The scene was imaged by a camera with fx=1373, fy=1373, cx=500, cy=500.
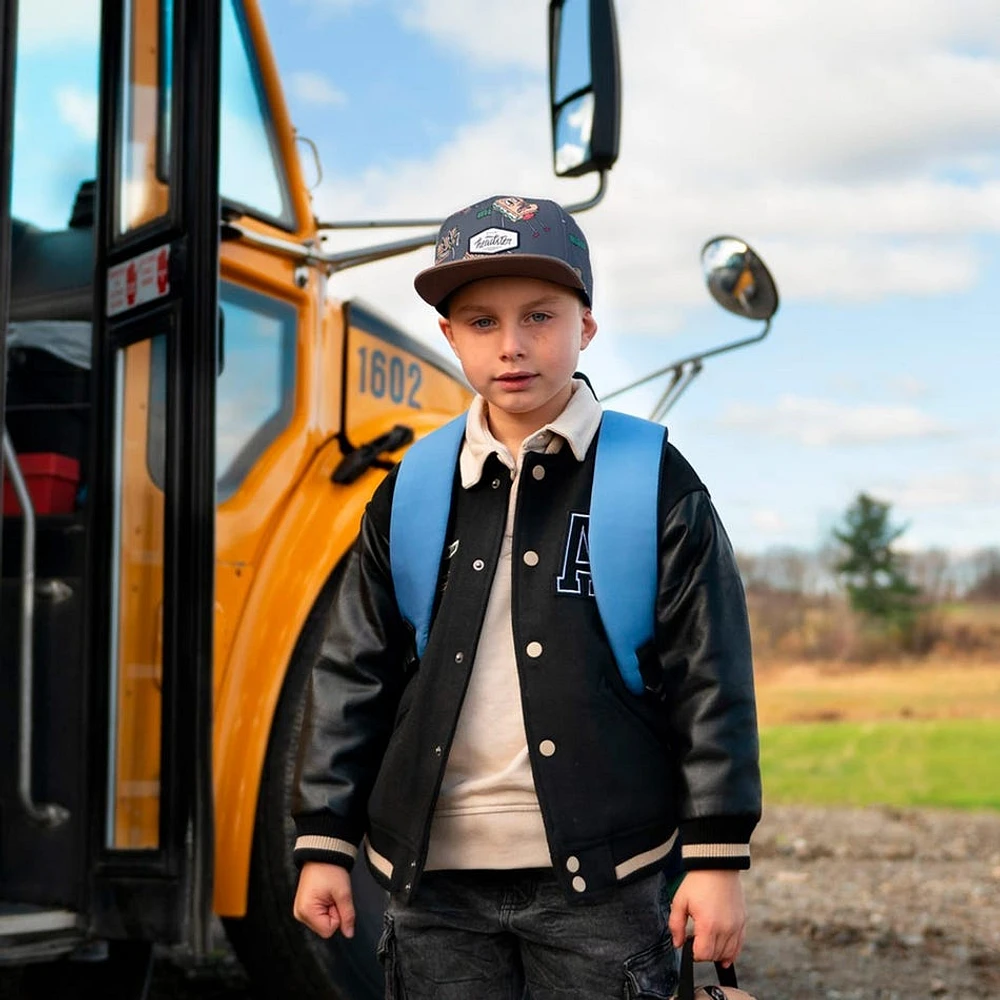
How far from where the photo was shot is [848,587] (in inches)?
1395

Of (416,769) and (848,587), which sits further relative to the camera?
(848,587)

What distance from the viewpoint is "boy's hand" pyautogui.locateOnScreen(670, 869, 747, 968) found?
5.33 ft

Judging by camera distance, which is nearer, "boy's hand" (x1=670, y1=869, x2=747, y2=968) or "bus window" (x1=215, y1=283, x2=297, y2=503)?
"boy's hand" (x1=670, y1=869, x2=747, y2=968)

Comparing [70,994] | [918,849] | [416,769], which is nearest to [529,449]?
[416,769]

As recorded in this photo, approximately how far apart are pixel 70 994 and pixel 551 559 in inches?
74.4

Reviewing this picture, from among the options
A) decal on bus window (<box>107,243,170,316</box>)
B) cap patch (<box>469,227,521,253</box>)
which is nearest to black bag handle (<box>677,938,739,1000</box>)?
cap patch (<box>469,227,521,253</box>)

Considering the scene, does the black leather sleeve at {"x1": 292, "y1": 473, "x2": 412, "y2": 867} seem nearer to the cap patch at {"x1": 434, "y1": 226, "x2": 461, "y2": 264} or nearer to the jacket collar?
the jacket collar

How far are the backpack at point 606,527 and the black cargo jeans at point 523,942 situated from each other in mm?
Result: 290

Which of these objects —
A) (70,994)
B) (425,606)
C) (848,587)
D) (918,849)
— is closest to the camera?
(425,606)

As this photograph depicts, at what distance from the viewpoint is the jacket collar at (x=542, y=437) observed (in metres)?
1.78

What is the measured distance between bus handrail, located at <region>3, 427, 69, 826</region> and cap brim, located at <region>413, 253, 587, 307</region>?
48.7 inches

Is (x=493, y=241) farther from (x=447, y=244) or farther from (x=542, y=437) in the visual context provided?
(x=542, y=437)

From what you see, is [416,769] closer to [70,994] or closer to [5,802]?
[5,802]

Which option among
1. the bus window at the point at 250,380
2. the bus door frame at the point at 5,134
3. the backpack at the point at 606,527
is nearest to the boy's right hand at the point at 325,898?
the backpack at the point at 606,527
